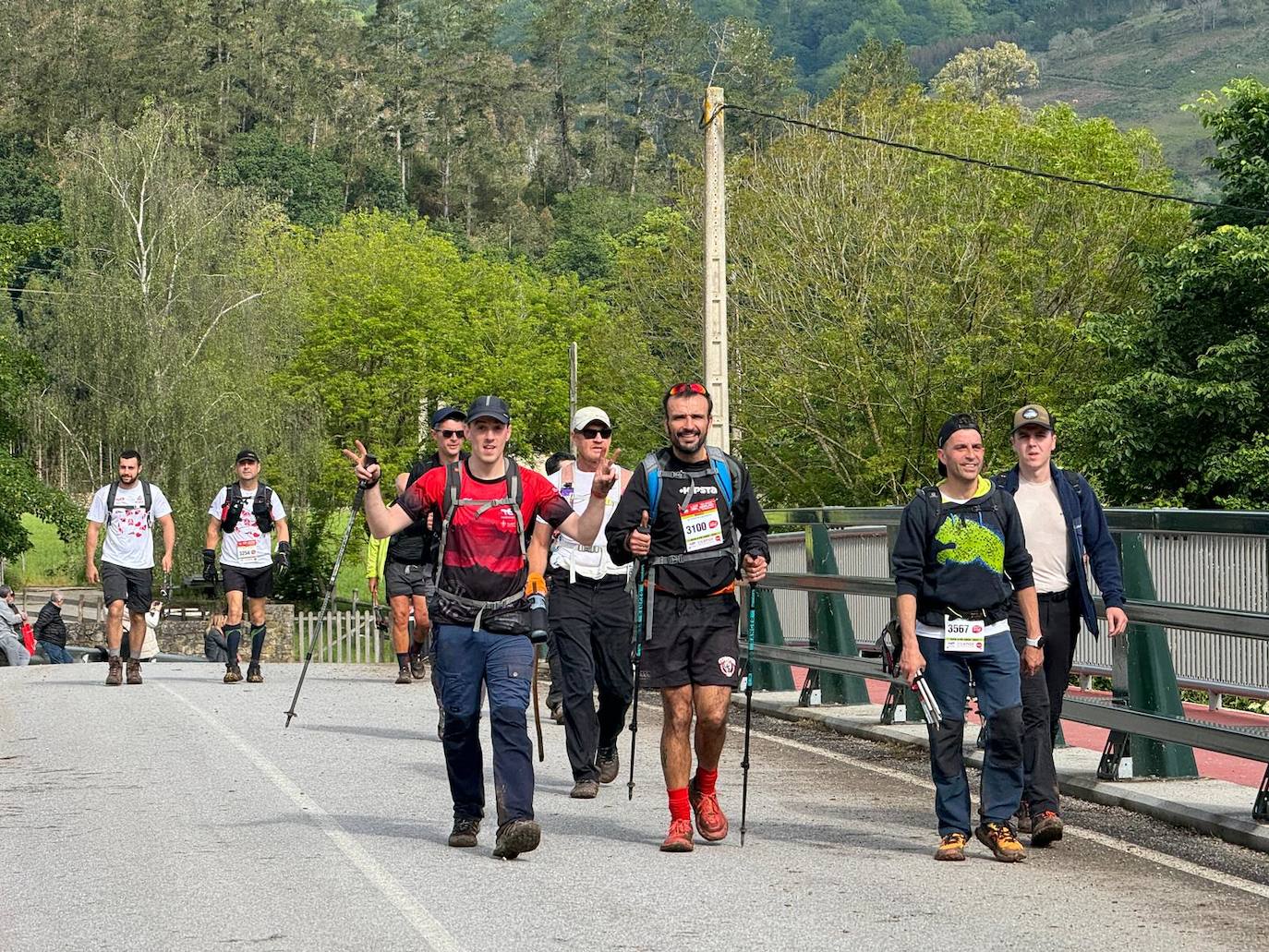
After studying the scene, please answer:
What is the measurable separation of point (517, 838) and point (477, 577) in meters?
1.15

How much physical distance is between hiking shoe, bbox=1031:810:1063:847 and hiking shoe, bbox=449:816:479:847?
2.46 metres

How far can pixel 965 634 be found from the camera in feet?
27.6

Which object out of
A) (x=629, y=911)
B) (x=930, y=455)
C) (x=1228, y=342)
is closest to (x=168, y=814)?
(x=629, y=911)

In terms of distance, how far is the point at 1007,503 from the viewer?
8.52 meters

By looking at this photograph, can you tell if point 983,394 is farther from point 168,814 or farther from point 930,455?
point 168,814

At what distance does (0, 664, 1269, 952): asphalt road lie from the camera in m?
6.79

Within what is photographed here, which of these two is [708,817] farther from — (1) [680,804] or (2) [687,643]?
(2) [687,643]

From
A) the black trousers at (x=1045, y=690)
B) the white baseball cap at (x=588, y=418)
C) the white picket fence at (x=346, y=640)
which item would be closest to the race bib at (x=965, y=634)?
Result: the black trousers at (x=1045, y=690)

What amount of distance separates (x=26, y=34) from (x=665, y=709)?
4497 inches

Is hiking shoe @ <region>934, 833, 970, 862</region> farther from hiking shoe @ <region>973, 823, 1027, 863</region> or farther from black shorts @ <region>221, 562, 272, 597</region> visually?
black shorts @ <region>221, 562, 272, 597</region>

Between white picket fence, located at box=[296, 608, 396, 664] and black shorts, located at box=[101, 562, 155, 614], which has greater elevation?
→ black shorts, located at box=[101, 562, 155, 614]

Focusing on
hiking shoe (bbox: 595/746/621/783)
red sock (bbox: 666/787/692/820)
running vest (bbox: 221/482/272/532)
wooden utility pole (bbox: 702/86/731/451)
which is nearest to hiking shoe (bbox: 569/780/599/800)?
hiking shoe (bbox: 595/746/621/783)

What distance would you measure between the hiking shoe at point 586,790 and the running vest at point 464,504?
2111mm

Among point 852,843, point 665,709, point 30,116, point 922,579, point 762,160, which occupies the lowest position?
point 852,843
